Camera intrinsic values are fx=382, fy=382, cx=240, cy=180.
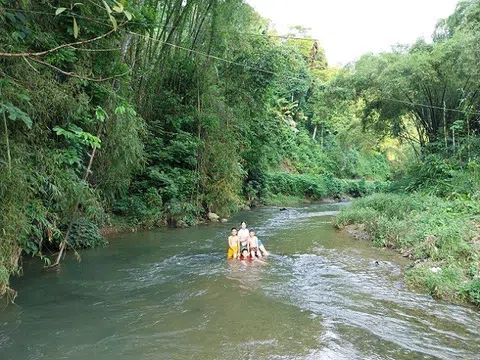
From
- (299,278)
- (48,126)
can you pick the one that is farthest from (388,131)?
(48,126)

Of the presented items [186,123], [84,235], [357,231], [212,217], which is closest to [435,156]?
[357,231]

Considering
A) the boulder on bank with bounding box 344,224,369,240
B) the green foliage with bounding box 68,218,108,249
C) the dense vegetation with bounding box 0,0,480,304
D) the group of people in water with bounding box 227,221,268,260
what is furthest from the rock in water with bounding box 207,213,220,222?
the group of people in water with bounding box 227,221,268,260

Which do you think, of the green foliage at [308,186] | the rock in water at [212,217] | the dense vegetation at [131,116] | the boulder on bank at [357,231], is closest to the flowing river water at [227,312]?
the dense vegetation at [131,116]

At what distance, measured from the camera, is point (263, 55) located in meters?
15.9

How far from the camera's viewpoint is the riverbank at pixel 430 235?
654cm

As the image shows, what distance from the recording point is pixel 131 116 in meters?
8.40

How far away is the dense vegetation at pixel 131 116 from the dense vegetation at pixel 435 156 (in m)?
2.13

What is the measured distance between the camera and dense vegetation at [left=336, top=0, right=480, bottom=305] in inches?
296

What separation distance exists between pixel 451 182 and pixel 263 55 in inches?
340

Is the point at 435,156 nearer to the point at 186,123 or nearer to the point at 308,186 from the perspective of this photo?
the point at 186,123

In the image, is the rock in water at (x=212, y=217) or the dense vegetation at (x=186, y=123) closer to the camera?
the dense vegetation at (x=186, y=123)

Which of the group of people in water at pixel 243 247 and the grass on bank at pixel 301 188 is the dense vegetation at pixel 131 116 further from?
the group of people in water at pixel 243 247

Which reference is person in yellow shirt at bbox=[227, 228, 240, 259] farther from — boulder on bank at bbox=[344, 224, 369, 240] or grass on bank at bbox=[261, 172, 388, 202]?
grass on bank at bbox=[261, 172, 388, 202]

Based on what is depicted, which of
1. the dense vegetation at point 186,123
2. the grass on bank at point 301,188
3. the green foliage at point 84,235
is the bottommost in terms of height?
the grass on bank at point 301,188
